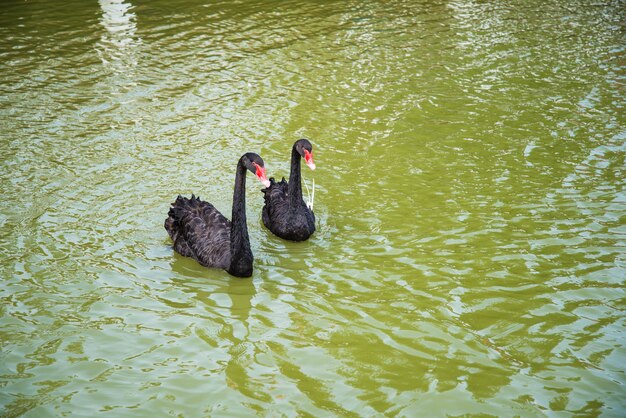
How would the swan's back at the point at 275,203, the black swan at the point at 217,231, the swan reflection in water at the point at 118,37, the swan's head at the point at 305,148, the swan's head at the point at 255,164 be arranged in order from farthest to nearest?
the swan reflection in water at the point at 118,37 → the swan's back at the point at 275,203 → the swan's head at the point at 305,148 → the black swan at the point at 217,231 → the swan's head at the point at 255,164

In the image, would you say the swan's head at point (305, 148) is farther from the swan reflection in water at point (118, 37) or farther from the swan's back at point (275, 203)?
the swan reflection in water at point (118, 37)

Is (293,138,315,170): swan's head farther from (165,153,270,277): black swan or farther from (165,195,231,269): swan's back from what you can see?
(165,195,231,269): swan's back

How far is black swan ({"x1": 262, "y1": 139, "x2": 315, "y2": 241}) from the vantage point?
22.7 feet

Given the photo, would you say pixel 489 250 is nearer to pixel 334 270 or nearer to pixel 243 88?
pixel 334 270

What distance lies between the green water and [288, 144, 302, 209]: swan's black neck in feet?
1.40

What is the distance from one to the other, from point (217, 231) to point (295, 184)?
0.92 metres

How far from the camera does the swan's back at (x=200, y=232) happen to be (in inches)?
259

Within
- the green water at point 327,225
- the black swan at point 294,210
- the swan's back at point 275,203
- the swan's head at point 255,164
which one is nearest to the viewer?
the green water at point 327,225

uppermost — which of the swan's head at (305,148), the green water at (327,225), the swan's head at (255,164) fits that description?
the swan's head at (255,164)

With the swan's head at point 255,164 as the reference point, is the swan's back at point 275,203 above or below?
below

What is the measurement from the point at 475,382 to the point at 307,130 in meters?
5.53

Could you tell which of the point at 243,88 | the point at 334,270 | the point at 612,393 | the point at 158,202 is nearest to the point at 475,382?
the point at 612,393

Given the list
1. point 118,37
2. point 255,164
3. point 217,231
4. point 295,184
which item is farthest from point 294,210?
point 118,37

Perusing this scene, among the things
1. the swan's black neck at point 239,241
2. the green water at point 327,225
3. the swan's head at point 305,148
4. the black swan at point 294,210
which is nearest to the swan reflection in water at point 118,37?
the green water at point 327,225
